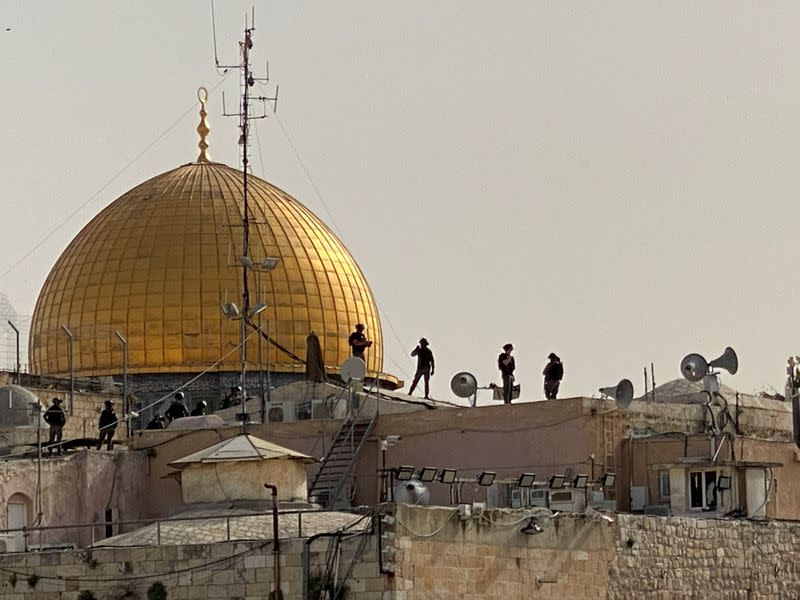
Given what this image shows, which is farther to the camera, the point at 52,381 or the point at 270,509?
the point at 52,381

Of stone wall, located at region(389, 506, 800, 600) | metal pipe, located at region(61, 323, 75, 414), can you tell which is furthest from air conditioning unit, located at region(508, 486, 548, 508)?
metal pipe, located at region(61, 323, 75, 414)

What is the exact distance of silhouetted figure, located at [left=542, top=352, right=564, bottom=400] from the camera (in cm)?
3665

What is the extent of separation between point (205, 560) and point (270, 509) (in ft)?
6.56

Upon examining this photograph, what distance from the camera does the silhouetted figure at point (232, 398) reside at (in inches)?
1781

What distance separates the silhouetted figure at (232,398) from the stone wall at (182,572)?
51.4 ft

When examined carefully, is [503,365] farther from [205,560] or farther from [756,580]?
[205,560]

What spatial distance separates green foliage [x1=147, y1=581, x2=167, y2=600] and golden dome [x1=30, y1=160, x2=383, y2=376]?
20.3 m

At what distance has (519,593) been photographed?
28.9 m

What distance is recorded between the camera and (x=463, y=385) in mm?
36000

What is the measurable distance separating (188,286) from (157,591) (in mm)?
21787

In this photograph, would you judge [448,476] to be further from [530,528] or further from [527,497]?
[530,528]

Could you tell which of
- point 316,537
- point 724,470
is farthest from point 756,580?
point 316,537

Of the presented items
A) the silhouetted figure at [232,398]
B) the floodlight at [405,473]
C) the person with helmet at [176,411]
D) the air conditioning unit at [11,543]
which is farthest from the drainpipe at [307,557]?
the silhouetted figure at [232,398]

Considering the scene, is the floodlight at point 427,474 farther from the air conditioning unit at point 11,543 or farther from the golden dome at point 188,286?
the golden dome at point 188,286
